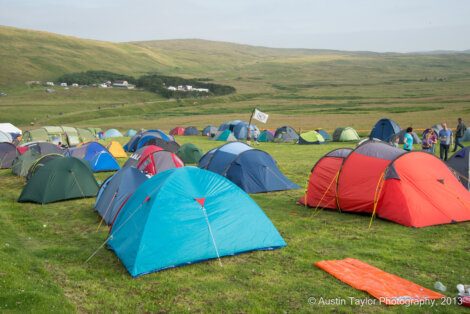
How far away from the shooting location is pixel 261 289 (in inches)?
310

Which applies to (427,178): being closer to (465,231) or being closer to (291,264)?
(465,231)

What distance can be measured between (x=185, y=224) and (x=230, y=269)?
133cm

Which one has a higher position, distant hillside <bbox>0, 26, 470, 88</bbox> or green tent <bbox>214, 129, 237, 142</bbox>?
distant hillside <bbox>0, 26, 470, 88</bbox>

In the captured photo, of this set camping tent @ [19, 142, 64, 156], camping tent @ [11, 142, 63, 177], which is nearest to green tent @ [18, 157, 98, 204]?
camping tent @ [11, 142, 63, 177]

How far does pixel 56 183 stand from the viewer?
50.8ft

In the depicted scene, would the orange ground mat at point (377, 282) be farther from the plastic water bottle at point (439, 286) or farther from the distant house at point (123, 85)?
the distant house at point (123, 85)

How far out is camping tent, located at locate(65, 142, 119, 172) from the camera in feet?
72.8

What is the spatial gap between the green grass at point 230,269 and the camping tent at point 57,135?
74.3 feet

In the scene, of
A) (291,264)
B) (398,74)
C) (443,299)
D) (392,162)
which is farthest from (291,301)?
(398,74)

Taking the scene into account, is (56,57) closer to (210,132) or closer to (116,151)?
(210,132)

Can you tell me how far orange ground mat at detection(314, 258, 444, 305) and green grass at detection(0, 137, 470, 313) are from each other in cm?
19

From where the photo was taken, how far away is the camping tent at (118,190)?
12.4 meters

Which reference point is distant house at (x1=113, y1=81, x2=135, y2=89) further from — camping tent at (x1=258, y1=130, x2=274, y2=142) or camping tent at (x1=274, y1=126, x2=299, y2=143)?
camping tent at (x1=274, y1=126, x2=299, y2=143)

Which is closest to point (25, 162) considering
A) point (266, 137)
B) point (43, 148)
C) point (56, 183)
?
point (43, 148)
